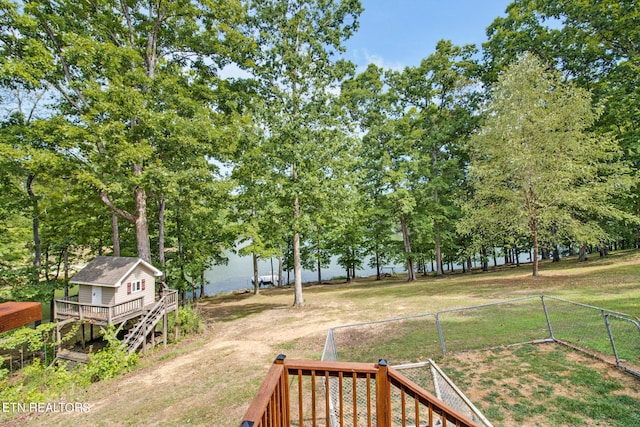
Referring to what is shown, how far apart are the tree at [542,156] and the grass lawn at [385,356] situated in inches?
132

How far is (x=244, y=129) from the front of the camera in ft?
48.6

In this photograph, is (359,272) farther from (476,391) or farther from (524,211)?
(476,391)

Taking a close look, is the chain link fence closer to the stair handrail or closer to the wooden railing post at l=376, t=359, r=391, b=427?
the wooden railing post at l=376, t=359, r=391, b=427

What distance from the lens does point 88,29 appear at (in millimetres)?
12914

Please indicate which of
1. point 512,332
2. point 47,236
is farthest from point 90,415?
point 47,236

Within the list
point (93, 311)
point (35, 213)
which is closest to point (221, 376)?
point (93, 311)

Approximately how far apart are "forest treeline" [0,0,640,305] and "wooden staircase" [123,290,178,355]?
254 cm

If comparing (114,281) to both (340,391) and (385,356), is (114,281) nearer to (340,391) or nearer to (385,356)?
(385,356)

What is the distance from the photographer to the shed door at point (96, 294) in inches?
499

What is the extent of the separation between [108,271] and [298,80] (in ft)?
44.5

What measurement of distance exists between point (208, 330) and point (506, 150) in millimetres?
17133

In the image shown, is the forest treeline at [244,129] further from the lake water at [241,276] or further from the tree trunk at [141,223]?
the lake water at [241,276]

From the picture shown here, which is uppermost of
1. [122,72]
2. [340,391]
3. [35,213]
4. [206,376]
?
[122,72]

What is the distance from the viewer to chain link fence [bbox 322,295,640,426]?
19.8 ft
